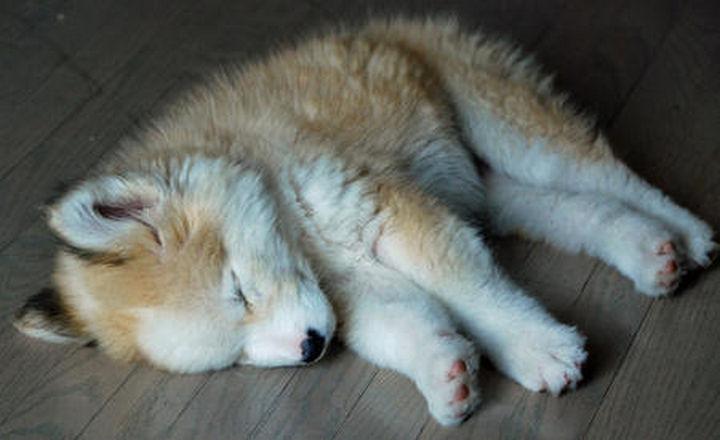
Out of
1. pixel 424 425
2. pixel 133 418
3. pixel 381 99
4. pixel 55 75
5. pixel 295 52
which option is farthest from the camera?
pixel 55 75

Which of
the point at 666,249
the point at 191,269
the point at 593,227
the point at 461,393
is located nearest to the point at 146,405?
the point at 191,269

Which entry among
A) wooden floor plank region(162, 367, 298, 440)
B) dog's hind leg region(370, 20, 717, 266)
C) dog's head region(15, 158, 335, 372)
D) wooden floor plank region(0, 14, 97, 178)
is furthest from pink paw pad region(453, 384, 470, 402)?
wooden floor plank region(0, 14, 97, 178)

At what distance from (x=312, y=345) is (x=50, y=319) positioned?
0.74m

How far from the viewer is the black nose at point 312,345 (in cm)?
231

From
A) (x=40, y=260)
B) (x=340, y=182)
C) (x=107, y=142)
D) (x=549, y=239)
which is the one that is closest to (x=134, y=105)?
(x=107, y=142)

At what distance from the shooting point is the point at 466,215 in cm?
285

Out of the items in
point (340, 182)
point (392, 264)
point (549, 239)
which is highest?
point (340, 182)

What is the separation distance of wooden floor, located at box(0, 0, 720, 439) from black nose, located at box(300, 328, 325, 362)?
0.73 ft

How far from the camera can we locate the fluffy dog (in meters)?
2.30

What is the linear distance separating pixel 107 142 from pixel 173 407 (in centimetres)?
116

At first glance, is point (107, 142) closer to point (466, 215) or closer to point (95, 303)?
point (95, 303)

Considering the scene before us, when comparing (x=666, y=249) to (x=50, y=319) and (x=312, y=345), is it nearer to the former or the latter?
(x=312, y=345)

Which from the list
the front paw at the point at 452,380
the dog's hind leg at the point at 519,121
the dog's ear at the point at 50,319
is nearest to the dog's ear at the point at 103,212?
the dog's ear at the point at 50,319

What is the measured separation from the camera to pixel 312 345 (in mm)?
2322
